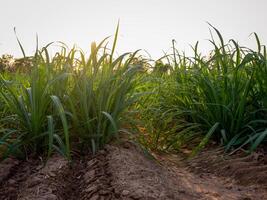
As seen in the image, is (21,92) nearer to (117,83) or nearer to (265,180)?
(117,83)

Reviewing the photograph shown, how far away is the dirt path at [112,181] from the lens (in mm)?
1539

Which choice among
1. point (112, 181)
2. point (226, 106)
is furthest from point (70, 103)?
point (226, 106)

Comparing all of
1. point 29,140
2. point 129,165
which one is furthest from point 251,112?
point 29,140

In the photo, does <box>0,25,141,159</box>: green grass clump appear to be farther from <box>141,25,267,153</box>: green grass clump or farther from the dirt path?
<box>141,25,267,153</box>: green grass clump

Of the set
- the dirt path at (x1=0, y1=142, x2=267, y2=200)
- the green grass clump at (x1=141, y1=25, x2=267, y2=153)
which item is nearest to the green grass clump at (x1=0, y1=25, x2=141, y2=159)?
the dirt path at (x1=0, y1=142, x2=267, y2=200)

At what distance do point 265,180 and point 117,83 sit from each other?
954 millimetres

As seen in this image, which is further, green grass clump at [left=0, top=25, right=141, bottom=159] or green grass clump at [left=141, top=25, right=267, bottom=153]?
green grass clump at [left=141, top=25, right=267, bottom=153]

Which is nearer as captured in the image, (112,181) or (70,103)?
(112,181)

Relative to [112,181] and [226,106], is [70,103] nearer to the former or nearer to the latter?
[112,181]

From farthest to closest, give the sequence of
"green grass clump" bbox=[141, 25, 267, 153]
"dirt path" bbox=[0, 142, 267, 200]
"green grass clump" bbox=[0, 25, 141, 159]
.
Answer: "green grass clump" bbox=[141, 25, 267, 153], "green grass clump" bbox=[0, 25, 141, 159], "dirt path" bbox=[0, 142, 267, 200]

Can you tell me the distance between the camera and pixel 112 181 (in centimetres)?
163

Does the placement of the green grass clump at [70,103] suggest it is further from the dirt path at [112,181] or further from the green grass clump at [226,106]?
the green grass clump at [226,106]

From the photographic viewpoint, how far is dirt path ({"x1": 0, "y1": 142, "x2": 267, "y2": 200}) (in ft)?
5.05

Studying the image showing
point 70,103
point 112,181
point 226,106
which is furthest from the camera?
point 226,106
